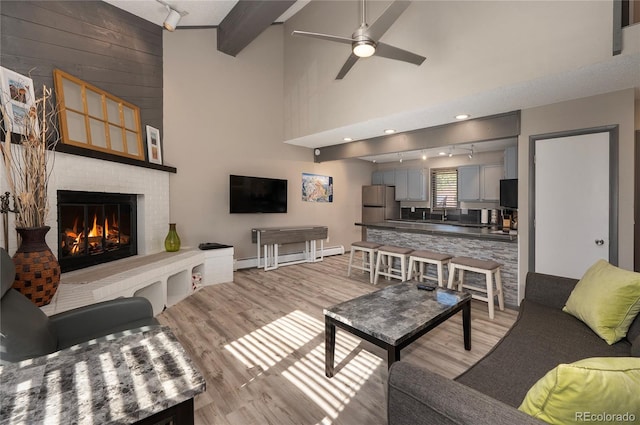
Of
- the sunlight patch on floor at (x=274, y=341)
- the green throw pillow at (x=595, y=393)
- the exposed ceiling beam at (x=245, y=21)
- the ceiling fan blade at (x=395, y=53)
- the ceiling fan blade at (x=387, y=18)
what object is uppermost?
the exposed ceiling beam at (x=245, y=21)

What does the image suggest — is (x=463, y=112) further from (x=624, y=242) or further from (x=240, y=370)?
(x=240, y=370)

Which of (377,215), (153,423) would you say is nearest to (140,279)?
(153,423)

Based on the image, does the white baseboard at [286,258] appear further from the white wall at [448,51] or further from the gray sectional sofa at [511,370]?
the gray sectional sofa at [511,370]

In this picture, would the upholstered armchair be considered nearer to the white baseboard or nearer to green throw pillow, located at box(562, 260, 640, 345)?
green throw pillow, located at box(562, 260, 640, 345)

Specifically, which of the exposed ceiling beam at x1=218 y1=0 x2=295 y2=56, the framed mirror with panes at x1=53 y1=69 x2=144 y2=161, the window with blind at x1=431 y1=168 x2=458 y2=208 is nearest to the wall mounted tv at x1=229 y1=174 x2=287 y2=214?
the framed mirror with panes at x1=53 y1=69 x2=144 y2=161

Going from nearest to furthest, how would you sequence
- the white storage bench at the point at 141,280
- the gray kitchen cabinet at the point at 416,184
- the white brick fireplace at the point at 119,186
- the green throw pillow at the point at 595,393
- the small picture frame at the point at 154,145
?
the green throw pillow at the point at 595,393
the white storage bench at the point at 141,280
the white brick fireplace at the point at 119,186
the small picture frame at the point at 154,145
the gray kitchen cabinet at the point at 416,184

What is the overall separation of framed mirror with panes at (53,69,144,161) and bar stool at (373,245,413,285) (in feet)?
11.9

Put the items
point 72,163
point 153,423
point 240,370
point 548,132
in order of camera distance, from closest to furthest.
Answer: point 153,423, point 240,370, point 72,163, point 548,132

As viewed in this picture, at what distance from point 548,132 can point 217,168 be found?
15.3 ft

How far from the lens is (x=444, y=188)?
665 cm

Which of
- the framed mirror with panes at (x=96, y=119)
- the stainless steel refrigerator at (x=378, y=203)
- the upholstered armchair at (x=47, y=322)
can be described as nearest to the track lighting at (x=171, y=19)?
the framed mirror with panes at (x=96, y=119)

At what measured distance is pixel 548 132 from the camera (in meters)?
3.14

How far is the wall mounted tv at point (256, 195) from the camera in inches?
192

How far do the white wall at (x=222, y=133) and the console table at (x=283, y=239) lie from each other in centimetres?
32
